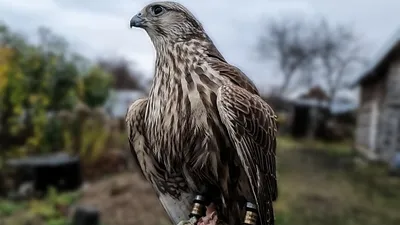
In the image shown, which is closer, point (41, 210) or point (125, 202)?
point (41, 210)

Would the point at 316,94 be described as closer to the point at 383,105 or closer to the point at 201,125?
the point at 383,105

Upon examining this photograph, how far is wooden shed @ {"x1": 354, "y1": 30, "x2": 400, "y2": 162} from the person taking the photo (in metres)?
12.4

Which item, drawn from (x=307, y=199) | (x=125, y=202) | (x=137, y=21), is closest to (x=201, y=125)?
(x=137, y=21)

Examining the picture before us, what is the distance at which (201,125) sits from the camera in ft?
4.38

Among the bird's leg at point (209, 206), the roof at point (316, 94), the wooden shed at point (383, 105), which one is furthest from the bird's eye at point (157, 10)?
the roof at point (316, 94)

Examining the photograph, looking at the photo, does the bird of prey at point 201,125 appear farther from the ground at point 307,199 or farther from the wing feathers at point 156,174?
the ground at point 307,199

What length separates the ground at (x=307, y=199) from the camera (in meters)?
6.46

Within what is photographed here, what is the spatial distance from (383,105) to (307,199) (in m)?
6.47

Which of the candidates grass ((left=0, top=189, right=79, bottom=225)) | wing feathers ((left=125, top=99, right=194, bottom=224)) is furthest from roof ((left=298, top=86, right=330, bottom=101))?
wing feathers ((left=125, top=99, right=194, bottom=224))

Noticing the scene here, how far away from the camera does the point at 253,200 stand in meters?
1.38

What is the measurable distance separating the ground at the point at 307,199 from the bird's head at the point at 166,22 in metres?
4.97

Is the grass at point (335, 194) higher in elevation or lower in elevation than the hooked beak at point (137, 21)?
lower

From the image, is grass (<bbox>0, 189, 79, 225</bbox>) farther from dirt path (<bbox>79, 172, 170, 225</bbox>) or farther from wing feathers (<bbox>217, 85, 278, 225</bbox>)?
wing feathers (<bbox>217, 85, 278, 225</bbox>)

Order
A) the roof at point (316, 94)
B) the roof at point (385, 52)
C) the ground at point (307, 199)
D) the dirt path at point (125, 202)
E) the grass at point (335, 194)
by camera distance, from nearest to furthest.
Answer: the dirt path at point (125, 202) < the ground at point (307, 199) < the grass at point (335, 194) < the roof at point (385, 52) < the roof at point (316, 94)
